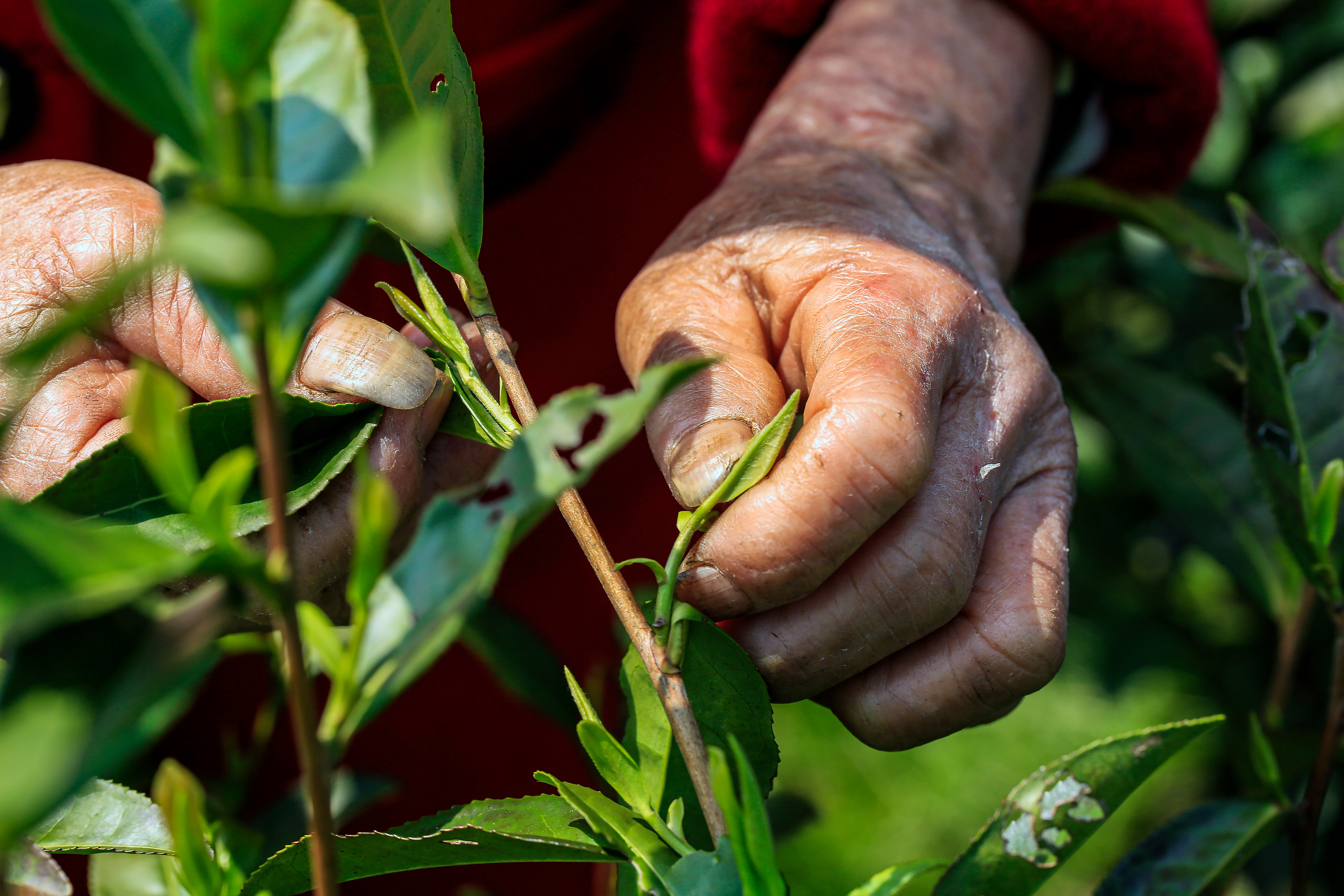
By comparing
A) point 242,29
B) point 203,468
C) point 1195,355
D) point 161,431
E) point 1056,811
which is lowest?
point 1195,355

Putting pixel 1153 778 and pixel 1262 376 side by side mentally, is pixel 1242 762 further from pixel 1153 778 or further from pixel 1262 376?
pixel 1153 778

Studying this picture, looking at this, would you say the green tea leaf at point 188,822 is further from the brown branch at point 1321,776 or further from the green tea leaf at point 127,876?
the brown branch at point 1321,776

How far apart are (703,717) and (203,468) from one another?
294 mm

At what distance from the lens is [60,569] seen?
0.26 metres

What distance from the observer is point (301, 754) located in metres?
0.30

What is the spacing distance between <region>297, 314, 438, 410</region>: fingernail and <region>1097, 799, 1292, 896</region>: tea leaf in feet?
1.94

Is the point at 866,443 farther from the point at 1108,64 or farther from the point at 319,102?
the point at 1108,64

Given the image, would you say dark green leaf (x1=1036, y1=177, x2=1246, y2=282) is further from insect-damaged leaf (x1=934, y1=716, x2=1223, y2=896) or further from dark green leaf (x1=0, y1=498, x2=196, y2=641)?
dark green leaf (x1=0, y1=498, x2=196, y2=641)

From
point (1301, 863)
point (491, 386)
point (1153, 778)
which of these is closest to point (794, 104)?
point (491, 386)

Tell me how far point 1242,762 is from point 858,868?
3.44 ft

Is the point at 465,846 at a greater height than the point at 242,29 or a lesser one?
lesser

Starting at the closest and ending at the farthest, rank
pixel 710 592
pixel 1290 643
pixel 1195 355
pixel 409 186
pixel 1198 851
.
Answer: pixel 409 186, pixel 710 592, pixel 1198 851, pixel 1290 643, pixel 1195 355

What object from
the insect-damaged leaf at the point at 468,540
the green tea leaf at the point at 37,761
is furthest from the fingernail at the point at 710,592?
the green tea leaf at the point at 37,761

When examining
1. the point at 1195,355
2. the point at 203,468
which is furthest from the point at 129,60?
the point at 1195,355
